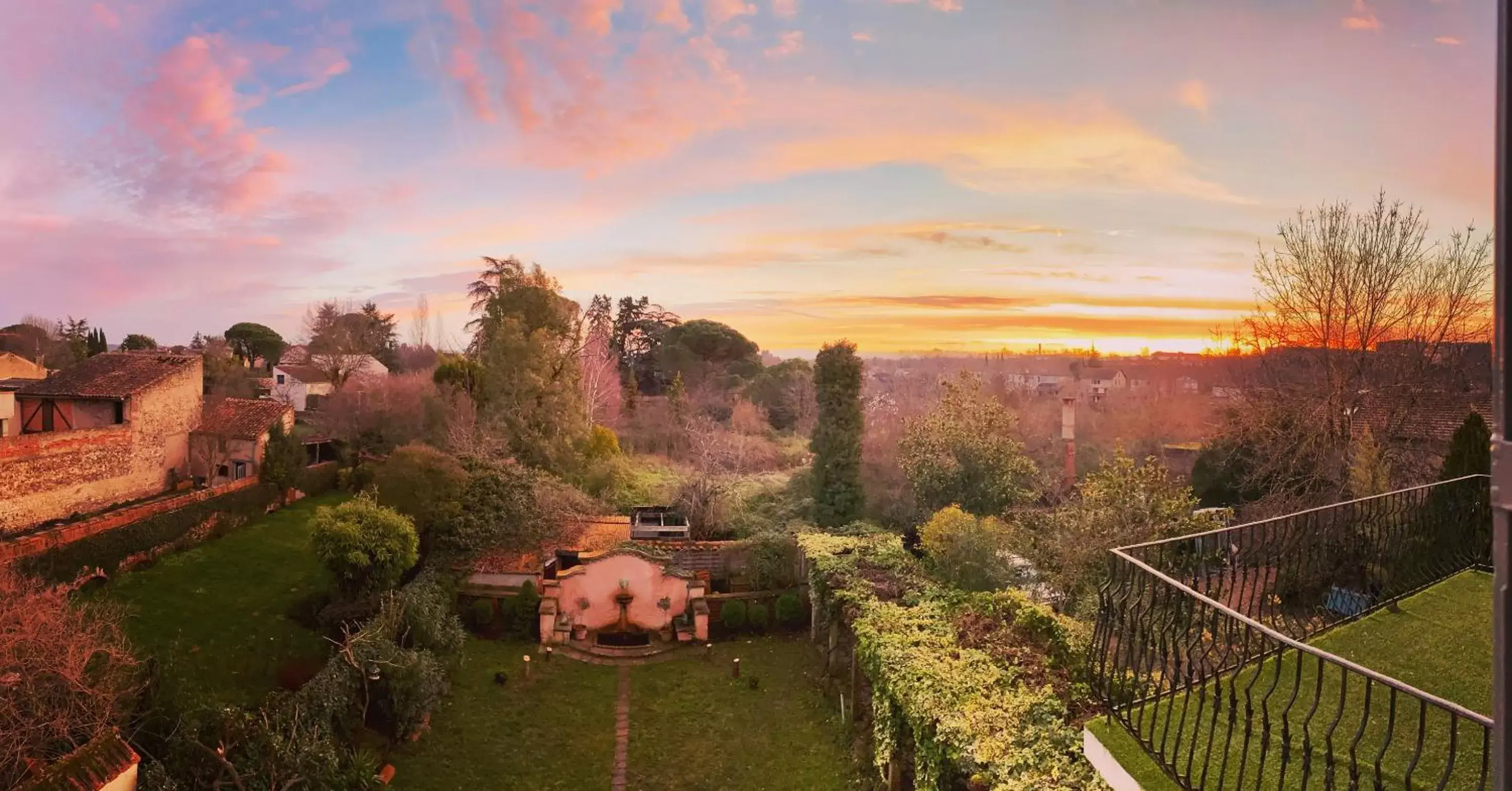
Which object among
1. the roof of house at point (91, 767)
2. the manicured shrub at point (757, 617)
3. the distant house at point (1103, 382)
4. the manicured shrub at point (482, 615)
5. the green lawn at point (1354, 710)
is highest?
the distant house at point (1103, 382)

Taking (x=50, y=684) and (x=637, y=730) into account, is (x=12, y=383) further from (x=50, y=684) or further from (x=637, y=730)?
(x=637, y=730)

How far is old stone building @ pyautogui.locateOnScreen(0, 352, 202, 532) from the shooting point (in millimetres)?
14102

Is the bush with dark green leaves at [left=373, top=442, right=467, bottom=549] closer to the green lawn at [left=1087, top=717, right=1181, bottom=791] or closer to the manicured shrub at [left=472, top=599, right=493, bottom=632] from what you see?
the manicured shrub at [left=472, top=599, right=493, bottom=632]

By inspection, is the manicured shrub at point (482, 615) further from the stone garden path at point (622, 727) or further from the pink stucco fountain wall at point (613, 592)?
the stone garden path at point (622, 727)

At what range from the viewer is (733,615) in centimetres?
1523

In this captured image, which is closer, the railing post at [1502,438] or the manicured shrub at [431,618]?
the railing post at [1502,438]

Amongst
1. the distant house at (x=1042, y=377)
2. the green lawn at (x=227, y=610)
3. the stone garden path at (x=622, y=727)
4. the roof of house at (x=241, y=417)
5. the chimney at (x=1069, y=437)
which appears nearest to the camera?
the stone garden path at (x=622, y=727)

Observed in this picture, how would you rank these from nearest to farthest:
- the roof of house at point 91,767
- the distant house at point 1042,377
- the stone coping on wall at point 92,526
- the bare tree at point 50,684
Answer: the roof of house at point 91,767
the bare tree at point 50,684
the stone coping on wall at point 92,526
the distant house at point 1042,377

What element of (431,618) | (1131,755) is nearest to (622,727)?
(431,618)

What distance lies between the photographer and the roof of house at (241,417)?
19.7 metres

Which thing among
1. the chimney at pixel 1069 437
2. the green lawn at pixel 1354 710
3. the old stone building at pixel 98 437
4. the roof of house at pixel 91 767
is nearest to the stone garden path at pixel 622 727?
the roof of house at pixel 91 767

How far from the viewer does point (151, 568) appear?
14.1 m

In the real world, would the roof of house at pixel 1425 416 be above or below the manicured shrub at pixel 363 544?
above

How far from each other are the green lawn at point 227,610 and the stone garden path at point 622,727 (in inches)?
195
